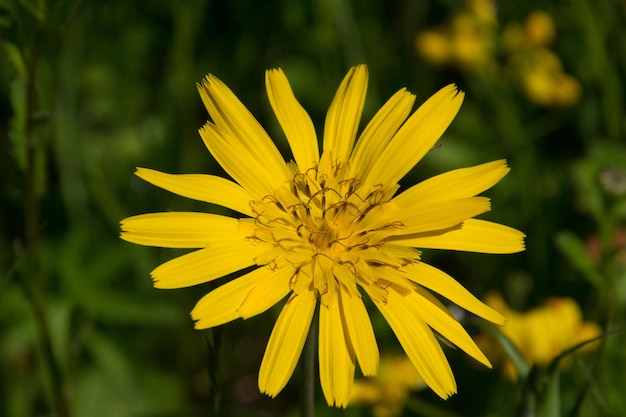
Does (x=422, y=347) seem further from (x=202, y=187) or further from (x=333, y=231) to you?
(x=202, y=187)

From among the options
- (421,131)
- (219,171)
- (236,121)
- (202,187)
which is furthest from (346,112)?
(219,171)

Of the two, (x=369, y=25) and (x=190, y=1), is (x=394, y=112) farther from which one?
(x=369, y=25)

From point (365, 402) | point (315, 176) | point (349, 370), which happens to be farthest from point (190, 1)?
point (349, 370)

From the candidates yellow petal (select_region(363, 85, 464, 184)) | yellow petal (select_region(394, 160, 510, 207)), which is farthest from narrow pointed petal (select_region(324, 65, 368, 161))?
yellow petal (select_region(394, 160, 510, 207))

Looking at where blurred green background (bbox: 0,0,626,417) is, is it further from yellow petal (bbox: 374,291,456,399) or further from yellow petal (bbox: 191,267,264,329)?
yellow petal (bbox: 191,267,264,329)

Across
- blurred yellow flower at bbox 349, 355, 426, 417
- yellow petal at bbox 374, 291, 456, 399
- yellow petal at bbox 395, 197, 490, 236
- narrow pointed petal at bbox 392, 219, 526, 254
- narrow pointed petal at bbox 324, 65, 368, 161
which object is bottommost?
blurred yellow flower at bbox 349, 355, 426, 417

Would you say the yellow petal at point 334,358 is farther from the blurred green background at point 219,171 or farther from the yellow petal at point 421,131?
the blurred green background at point 219,171

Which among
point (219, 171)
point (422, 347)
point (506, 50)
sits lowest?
point (422, 347)
